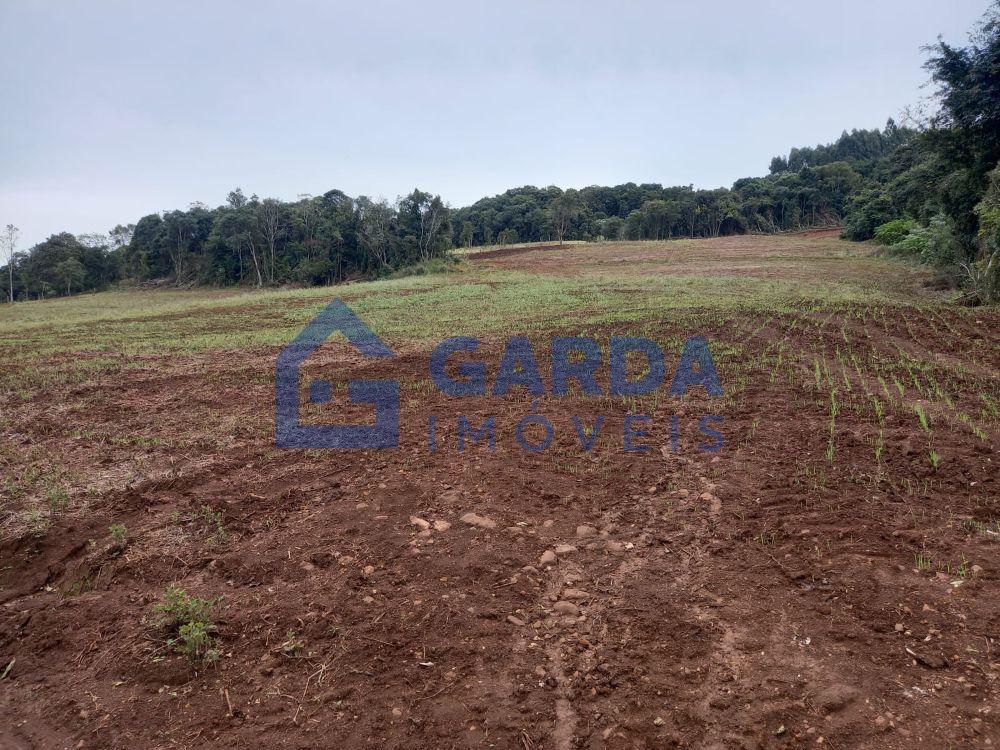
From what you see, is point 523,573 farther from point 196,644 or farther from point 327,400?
point 327,400

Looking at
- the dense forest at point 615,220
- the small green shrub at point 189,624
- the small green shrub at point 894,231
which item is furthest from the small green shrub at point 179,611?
the small green shrub at point 894,231

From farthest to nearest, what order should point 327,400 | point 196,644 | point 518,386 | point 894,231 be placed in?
1. point 894,231
2. point 518,386
3. point 327,400
4. point 196,644

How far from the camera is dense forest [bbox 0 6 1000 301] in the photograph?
1521cm

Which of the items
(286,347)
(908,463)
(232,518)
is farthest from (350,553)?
(286,347)

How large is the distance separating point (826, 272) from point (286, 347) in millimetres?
21727

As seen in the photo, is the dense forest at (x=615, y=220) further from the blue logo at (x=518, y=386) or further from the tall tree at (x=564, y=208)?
the blue logo at (x=518, y=386)

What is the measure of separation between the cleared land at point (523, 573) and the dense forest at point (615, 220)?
11.4 metres

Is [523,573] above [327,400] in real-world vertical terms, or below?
below

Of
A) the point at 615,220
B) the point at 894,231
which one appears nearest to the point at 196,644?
the point at 894,231

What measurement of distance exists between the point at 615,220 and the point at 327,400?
69.4 m

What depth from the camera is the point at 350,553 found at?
3842 millimetres

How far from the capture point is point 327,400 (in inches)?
305

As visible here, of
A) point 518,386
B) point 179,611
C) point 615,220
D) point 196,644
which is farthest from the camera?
point 615,220

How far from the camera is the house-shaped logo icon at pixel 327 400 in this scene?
6082 mm
